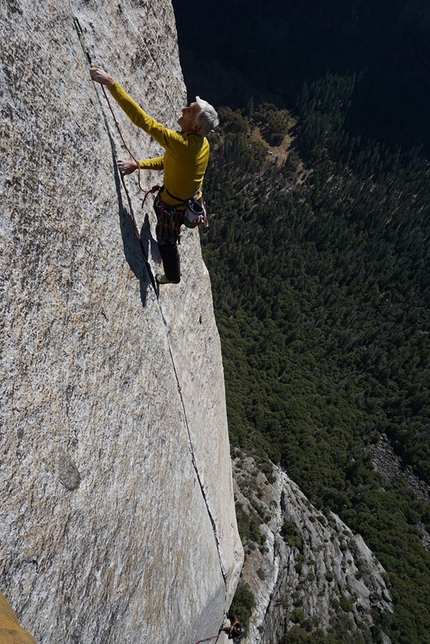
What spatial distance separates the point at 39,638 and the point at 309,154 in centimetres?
11842

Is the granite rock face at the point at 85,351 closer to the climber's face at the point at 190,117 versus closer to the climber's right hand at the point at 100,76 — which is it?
the climber's right hand at the point at 100,76

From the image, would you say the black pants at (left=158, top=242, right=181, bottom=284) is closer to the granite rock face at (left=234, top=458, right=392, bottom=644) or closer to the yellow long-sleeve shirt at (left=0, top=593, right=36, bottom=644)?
the yellow long-sleeve shirt at (left=0, top=593, right=36, bottom=644)

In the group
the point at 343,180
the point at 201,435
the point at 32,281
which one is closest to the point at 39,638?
the point at 32,281

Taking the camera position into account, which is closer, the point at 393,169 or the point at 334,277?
the point at 334,277

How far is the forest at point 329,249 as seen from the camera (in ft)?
175

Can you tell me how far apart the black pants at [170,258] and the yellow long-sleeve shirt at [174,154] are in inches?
23.9

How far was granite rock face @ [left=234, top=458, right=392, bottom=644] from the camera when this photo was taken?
28.6m

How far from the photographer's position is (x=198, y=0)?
127125mm

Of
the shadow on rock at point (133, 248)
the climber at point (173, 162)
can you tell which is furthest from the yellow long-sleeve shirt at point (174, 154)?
the shadow on rock at point (133, 248)

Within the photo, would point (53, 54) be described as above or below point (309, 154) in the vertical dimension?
below

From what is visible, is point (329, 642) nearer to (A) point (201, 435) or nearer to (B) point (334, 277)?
(A) point (201, 435)

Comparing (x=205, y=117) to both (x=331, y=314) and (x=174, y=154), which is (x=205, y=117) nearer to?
(x=174, y=154)

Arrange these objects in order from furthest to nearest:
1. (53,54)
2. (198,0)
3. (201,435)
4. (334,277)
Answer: (198,0) → (334,277) → (201,435) → (53,54)

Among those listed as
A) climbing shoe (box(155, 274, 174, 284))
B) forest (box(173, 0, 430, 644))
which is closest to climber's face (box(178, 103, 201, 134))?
climbing shoe (box(155, 274, 174, 284))
